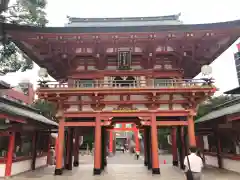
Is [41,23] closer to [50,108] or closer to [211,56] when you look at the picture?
[211,56]

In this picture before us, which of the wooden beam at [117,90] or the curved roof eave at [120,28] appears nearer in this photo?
the curved roof eave at [120,28]

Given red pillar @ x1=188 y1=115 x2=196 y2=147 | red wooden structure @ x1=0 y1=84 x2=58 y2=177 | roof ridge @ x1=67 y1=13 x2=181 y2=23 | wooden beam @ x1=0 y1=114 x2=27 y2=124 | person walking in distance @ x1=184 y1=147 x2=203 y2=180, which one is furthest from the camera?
roof ridge @ x1=67 y1=13 x2=181 y2=23

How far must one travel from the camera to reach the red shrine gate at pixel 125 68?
11258mm

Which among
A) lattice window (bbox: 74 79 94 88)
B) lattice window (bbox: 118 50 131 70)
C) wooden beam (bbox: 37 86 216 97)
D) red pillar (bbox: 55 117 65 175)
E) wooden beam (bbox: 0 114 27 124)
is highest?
lattice window (bbox: 118 50 131 70)

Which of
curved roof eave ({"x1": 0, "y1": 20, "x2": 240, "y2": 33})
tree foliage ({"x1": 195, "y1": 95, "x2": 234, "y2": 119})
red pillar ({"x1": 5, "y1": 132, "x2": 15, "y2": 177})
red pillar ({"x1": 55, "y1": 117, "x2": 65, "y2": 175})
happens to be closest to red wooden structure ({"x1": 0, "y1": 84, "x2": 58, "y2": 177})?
red pillar ({"x1": 5, "y1": 132, "x2": 15, "y2": 177})

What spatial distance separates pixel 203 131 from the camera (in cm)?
1602

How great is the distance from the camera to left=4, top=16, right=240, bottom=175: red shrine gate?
11258 millimetres

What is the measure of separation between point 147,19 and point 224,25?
28.0 feet

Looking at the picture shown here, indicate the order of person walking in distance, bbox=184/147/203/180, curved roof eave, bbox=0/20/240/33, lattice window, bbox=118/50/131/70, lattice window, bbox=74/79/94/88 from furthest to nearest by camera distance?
lattice window, bbox=74/79/94/88, lattice window, bbox=118/50/131/70, curved roof eave, bbox=0/20/240/33, person walking in distance, bbox=184/147/203/180

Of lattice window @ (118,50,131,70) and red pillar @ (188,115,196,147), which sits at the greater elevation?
lattice window @ (118,50,131,70)

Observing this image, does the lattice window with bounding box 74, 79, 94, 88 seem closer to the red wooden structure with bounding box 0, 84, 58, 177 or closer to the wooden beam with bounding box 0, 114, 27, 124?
the red wooden structure with bounding box 0, 84, 58, 177

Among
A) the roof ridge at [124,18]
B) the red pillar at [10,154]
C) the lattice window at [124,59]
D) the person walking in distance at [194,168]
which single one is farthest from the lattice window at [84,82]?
the person walking in distance at [194,168]

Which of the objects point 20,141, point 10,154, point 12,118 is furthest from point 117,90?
point 20,141

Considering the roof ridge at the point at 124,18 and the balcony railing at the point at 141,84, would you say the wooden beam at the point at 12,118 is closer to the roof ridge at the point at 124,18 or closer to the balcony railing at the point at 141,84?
the balcony railing at the point at 141,84
